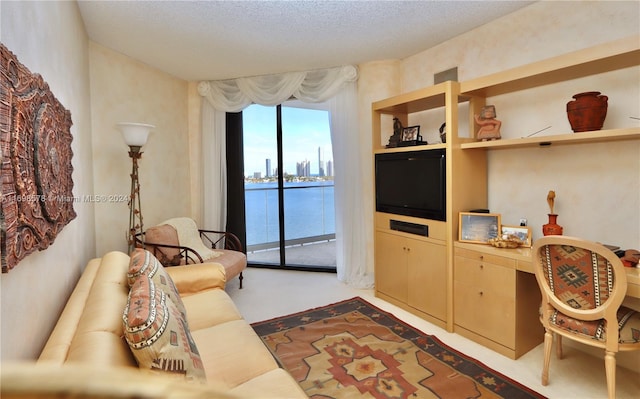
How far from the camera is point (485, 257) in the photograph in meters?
2.59

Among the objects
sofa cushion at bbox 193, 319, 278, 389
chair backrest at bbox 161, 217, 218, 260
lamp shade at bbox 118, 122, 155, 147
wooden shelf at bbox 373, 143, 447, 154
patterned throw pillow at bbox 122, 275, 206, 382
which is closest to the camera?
patterned throw pillow at bbox 122, 275, 206, 382

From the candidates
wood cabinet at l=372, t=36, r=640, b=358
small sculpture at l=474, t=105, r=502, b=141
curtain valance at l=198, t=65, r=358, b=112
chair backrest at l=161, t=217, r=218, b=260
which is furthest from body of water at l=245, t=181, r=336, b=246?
small sculpture at l=474, t=105, r=502, b=141

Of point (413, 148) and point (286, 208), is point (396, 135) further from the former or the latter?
point (286, 208)

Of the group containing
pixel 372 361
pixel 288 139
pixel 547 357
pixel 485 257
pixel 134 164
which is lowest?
pixel 372 361

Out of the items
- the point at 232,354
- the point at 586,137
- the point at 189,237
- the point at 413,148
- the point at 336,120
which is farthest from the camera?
the point at 336,120

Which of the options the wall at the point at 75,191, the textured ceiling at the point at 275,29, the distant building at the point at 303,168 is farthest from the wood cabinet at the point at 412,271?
the wall at the point at 75,191

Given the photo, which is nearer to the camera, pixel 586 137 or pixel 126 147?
pixel 586 137

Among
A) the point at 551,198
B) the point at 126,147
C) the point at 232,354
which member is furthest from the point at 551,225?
the point at 126,147

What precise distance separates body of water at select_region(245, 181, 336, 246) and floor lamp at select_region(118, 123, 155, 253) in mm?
1537

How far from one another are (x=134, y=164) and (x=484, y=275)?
3.36 metres

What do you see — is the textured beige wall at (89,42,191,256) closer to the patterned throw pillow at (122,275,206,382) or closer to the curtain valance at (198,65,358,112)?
the curtain valance at (198,65,358,112)

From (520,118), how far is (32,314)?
3.31 m

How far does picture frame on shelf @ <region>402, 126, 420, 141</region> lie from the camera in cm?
340

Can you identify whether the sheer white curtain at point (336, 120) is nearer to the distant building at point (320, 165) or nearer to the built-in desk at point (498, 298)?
the distant building at point (320, 165)
